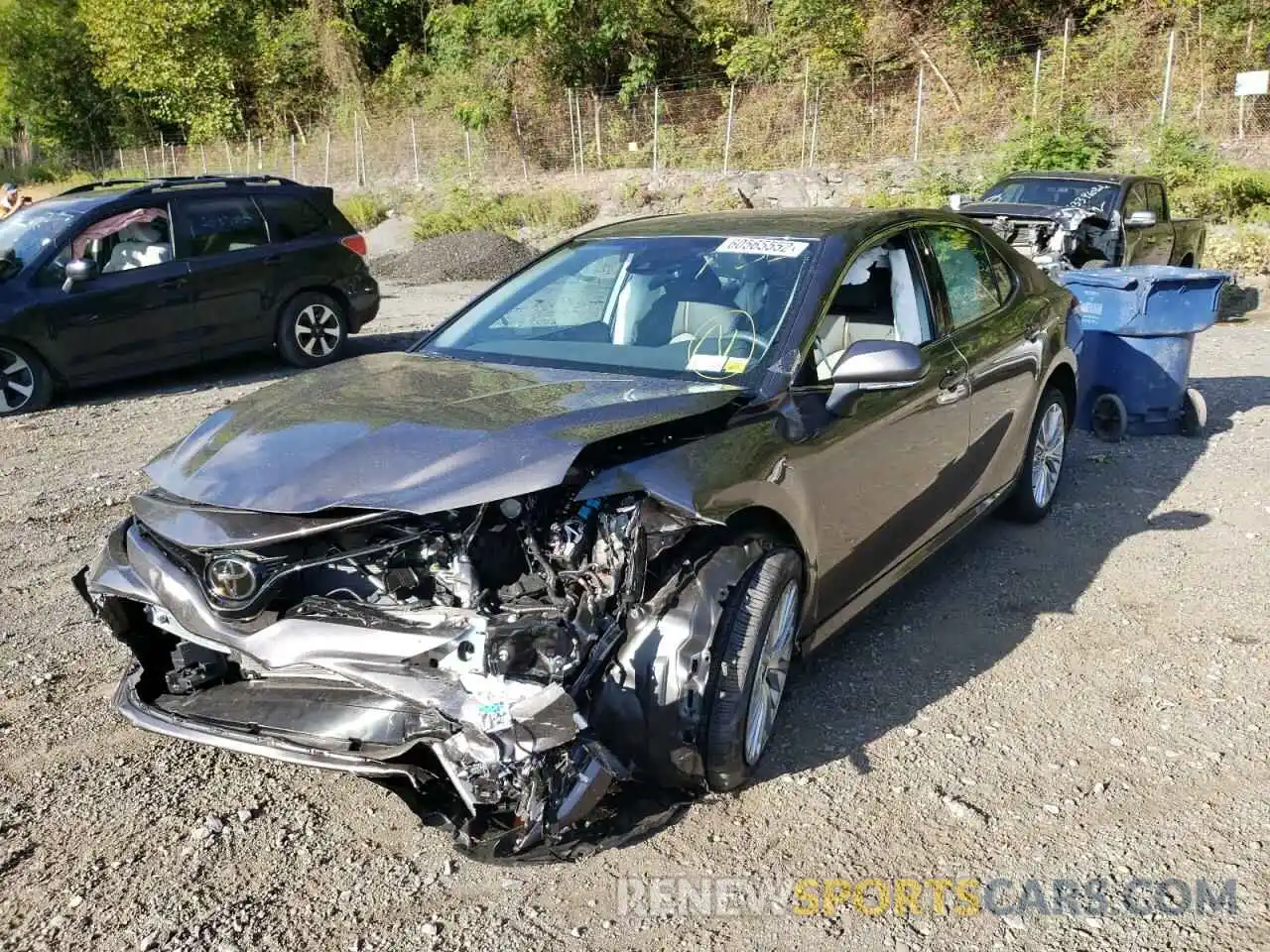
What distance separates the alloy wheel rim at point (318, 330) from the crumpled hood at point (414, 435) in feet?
22.7

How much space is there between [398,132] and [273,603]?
33.1 metres

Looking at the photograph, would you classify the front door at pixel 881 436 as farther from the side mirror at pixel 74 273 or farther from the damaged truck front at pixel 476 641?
the side mirror at pixel 74 273

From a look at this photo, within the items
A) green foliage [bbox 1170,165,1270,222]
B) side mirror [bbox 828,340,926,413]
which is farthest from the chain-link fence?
side mirror [bbox 828,340,926,413]

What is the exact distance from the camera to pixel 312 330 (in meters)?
10.5

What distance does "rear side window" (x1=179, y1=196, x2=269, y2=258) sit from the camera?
9.59 metres

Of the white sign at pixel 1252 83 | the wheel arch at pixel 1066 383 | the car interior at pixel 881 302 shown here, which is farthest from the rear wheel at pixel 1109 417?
the white sign at pixel 1252 83

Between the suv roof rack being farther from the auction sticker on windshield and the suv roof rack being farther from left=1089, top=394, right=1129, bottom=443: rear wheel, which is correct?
left=1089, top=394, right=1129, bottom=443: rear wheel

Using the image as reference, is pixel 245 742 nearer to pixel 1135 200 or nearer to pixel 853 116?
pixel 1135 200

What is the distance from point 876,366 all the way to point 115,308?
7.56 m

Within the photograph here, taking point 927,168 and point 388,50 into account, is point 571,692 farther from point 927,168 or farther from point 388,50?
point 388,50

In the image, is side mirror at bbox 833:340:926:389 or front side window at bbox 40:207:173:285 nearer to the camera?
side mirror at bbox 833:340:926:389

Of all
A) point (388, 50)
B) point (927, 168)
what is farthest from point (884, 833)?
point (388, 50)

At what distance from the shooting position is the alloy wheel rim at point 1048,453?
5656mm

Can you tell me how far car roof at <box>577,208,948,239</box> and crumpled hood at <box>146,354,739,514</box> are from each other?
1029 mm
